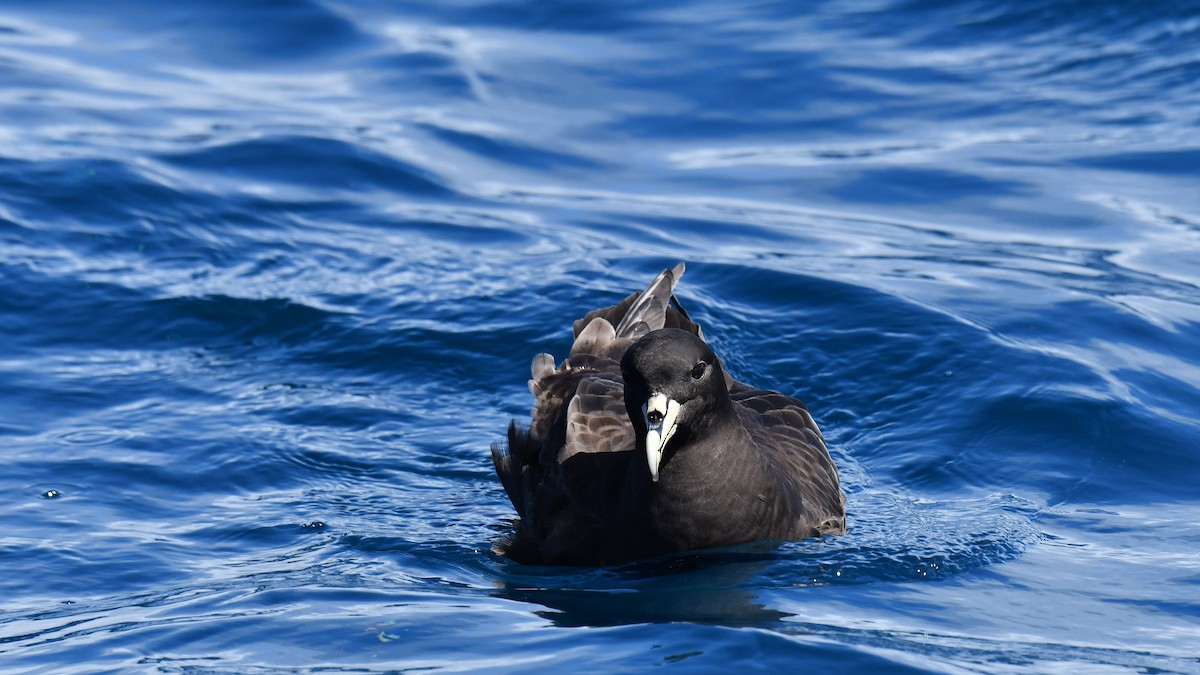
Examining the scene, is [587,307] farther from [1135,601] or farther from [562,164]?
[1135,601]

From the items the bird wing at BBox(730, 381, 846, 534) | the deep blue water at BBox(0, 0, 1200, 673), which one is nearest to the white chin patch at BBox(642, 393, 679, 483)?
the deep blue water at BBox(0, 0, 1200, 673)

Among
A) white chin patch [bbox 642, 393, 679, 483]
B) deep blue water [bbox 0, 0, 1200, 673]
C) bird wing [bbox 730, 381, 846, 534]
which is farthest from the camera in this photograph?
bird wing [bbox 730, 381, 846, 534]

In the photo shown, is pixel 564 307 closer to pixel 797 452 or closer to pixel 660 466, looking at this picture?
pixel 797 452

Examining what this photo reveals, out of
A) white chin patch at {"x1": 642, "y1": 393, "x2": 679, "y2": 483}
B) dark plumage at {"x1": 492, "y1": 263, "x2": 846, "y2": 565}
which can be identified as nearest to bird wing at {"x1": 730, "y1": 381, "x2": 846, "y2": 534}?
dark plumage at {"x1": 492, "y1": 263, "x2": 846, "y2": 565}

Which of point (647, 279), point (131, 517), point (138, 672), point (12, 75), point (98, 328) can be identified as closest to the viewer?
point (138, 672)

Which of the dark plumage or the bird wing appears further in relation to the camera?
the bird wing

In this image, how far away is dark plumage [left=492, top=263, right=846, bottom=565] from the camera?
575 cm

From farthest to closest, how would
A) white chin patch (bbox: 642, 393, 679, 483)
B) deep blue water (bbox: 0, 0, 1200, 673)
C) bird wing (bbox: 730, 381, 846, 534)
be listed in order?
bird wing (bbox: 730, 381, 846, 534) → deep blue water (bbox: 0, 0, 1200, 673) → white chin patch (bbox: 642, 393, 679, 483)

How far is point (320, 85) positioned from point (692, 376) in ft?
33.3

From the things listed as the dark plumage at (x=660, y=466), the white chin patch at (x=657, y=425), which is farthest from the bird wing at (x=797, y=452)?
the white chin patch at (x=657, y=425)

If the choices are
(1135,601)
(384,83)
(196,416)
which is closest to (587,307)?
(196,416)

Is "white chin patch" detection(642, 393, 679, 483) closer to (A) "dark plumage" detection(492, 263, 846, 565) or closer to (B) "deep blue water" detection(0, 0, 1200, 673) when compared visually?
(A) "dark plumage" detection(492, 263, 846, 565)

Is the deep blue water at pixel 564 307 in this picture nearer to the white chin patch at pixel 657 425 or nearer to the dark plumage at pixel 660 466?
the dark plumage at pixel 660 466

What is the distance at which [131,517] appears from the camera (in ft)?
23.1
